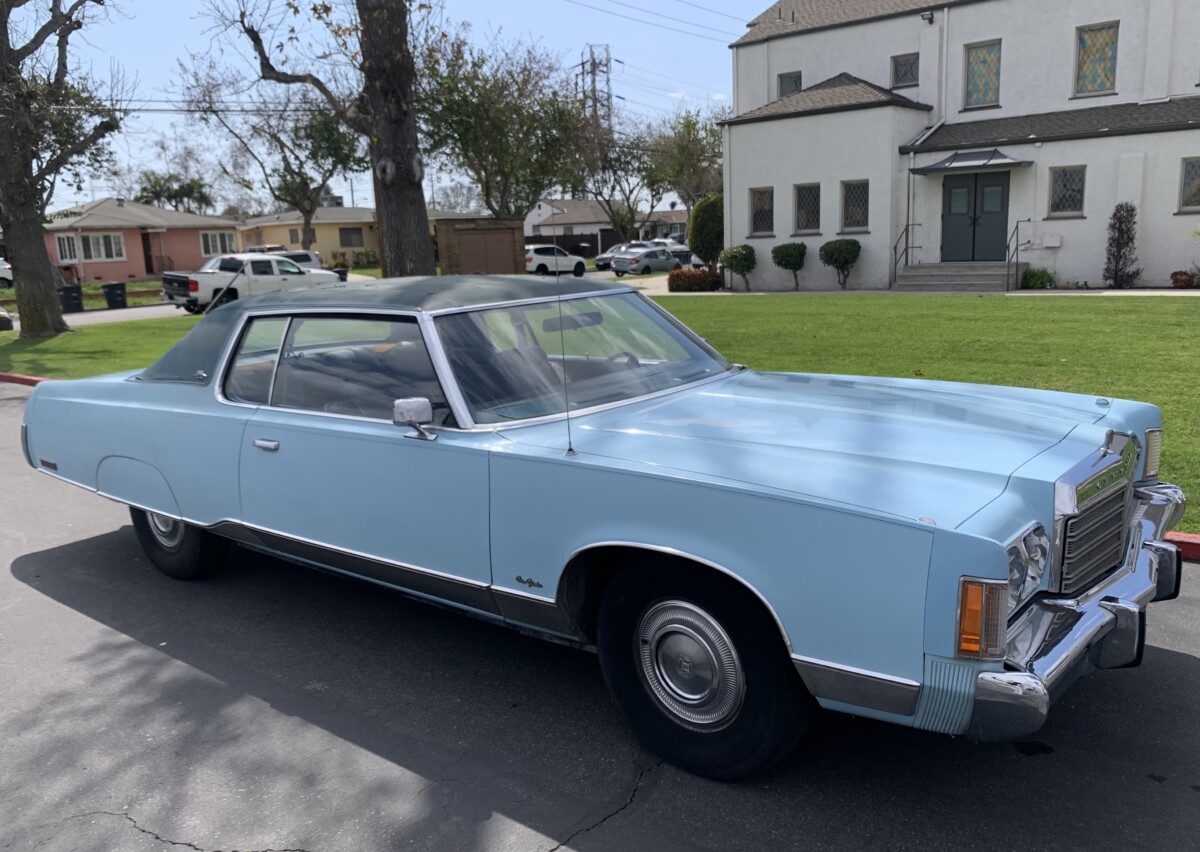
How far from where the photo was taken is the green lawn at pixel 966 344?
900 cm

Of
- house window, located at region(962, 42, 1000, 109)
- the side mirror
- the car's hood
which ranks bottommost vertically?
the car's hood

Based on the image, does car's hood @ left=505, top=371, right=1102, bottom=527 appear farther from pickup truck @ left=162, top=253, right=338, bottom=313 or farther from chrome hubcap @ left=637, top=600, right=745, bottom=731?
pickup truck @ left=162, top=253, right=338, bottom=313

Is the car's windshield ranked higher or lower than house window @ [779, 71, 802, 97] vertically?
lower

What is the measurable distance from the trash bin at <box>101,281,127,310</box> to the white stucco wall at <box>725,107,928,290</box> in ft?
68.7

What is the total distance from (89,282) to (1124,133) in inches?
1772

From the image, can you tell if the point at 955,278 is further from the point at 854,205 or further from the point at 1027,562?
the point at 1027,562

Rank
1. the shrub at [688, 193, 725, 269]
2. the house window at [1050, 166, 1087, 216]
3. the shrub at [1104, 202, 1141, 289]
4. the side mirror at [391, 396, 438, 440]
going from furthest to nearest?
1. the shrub at [688, 193, 725, 269]
2. the house window at [1050, 166, 1087, 216]
3. the shrub at [1104, 202, 1141, 289]
4. the side mirror at [391, 396, 438, 440]

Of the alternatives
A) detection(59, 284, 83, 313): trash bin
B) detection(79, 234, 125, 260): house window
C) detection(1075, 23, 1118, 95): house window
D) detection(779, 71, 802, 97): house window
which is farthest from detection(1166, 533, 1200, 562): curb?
detection(79, 234, 125, 260): house window

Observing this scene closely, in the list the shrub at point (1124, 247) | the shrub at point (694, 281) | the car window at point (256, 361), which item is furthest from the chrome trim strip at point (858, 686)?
the shrub at point (694, 281)

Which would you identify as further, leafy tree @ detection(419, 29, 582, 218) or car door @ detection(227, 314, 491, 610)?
leafy tree @ detection(419, 29, 582, 218)

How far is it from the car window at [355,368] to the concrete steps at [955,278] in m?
20.8

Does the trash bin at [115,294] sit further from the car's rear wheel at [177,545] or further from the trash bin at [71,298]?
the car's rear wheel at [177,545]

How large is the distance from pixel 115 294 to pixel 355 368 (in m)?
33.2

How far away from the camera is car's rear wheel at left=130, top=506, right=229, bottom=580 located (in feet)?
17.0
